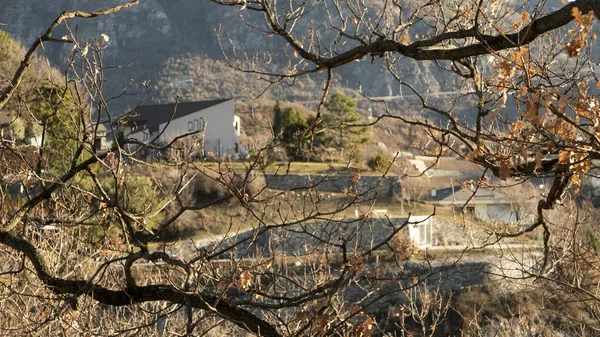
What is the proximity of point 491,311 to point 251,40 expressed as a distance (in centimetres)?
6492

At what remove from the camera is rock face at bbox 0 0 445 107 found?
75.6 metres

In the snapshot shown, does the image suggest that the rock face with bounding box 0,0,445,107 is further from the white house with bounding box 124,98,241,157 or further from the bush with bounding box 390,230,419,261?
the bush with bounding box 390,230,419,261

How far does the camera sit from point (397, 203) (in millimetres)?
32156

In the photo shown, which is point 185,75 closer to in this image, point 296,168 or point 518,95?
point 296,168

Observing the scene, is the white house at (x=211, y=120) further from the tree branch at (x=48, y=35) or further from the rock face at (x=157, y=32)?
the tree branch at (x=48, y=35)

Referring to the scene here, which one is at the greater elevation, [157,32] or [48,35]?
[157,32]

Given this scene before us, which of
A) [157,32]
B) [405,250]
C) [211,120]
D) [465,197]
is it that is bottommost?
[465,197]

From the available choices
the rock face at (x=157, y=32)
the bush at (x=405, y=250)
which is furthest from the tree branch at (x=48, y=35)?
the rock face at (x=157, y=32)

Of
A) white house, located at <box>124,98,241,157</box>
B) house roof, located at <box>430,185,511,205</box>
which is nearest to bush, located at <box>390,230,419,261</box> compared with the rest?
house roof, located at <box>430,185,511,205</box>

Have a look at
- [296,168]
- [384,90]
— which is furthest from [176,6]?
[296,168]

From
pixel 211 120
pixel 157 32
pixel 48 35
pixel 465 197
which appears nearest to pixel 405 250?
pixel 48 35

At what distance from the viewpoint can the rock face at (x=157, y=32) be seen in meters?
75.6

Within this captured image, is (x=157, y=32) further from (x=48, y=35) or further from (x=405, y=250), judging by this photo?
(x=48, y=35)

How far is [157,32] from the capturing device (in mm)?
84562
